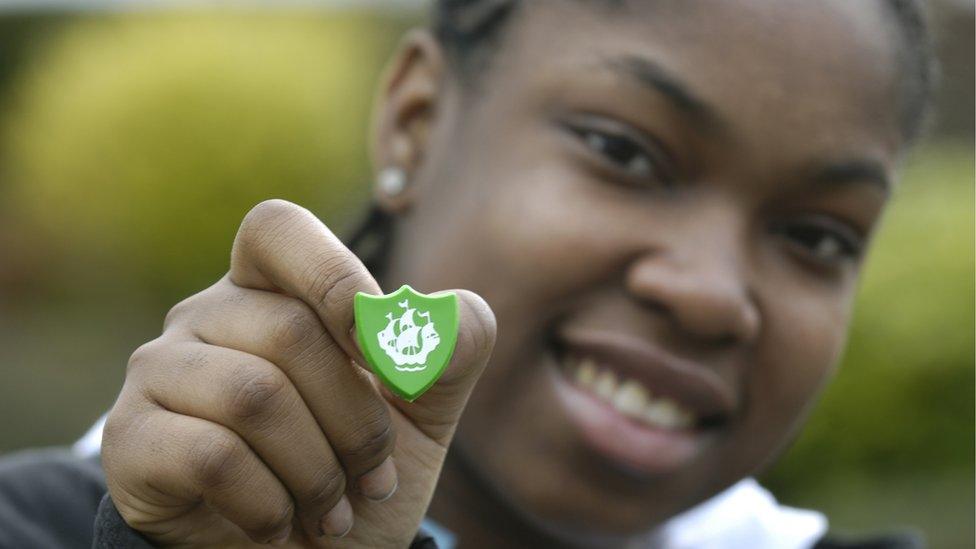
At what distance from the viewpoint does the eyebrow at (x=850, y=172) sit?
197 cm

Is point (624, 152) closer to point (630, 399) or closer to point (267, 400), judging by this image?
point (630, 399)

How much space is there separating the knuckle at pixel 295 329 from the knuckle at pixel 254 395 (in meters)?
Result: 0.04

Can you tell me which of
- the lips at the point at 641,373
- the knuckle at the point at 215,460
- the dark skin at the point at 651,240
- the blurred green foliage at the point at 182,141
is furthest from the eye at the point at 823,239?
the blurred green foliage at the point at 182,141

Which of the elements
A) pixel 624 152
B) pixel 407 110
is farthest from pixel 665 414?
pixel 407 110

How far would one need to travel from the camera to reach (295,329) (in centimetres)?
128

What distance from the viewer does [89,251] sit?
36.2ft

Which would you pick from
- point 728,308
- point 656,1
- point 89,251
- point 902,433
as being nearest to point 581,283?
point 728,308

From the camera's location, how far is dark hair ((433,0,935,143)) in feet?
7.09

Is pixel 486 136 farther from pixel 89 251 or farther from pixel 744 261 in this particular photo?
pixel 89 251

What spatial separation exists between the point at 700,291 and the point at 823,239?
38 cm

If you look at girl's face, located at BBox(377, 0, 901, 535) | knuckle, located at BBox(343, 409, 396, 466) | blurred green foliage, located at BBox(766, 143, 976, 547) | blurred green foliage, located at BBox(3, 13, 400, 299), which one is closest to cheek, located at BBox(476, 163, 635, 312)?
girl's face, located at BBox(377, 0, 901, 535)

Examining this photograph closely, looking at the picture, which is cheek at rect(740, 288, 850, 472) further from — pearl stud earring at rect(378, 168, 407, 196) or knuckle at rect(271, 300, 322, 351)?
knuckle at rect(271, 300, 322, 351)

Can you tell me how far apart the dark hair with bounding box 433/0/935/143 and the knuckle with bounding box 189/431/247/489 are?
1156 millimetres

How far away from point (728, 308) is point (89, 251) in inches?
397
